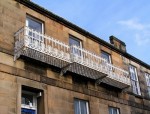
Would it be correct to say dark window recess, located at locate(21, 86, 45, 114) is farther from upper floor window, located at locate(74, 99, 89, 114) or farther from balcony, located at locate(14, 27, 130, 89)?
upper floor window, located at locate(74, 99, 89, 114)

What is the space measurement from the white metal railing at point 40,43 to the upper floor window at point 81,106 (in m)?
2.27

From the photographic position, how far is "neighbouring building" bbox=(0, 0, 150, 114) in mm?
11773

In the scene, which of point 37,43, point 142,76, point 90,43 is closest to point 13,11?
point 37,43

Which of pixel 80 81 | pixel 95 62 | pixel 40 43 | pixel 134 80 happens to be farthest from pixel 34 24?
pixel 134 80

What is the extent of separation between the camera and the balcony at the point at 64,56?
39.4ft

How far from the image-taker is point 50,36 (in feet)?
46.8

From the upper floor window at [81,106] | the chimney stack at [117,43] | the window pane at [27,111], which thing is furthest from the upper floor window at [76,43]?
the chimney stack at [117,43]

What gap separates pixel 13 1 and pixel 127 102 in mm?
8993

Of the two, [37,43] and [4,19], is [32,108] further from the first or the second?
[4,19]

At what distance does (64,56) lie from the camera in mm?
13328

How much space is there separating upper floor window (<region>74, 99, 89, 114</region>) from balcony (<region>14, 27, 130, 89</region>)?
1355mm

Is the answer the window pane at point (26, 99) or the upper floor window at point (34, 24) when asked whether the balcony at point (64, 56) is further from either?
the window pane at point (26, 99)

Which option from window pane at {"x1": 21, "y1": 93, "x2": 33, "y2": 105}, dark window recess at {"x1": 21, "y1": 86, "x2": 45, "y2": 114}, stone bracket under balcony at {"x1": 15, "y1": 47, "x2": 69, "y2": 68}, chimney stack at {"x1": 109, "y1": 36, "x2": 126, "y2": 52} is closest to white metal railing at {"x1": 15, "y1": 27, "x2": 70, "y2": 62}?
stone bracket under balcony at {"x1": 15, "y1": 47, "x2": 69, "y2": 68}

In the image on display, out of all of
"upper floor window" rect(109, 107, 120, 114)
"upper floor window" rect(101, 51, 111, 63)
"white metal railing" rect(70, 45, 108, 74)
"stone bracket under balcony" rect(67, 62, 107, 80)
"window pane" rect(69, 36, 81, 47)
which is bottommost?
"upper floor window" rect(109, 107, 120, 114)
